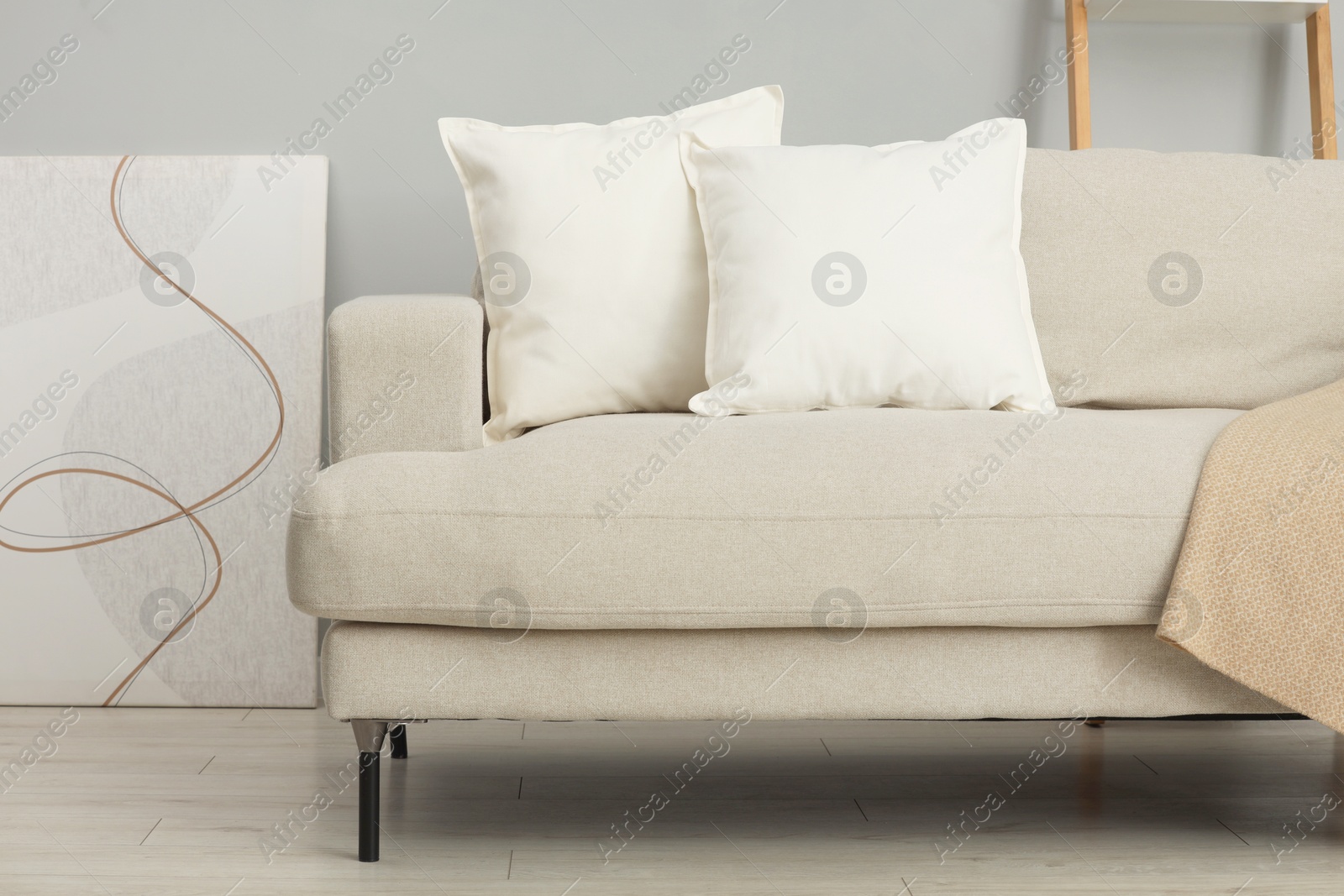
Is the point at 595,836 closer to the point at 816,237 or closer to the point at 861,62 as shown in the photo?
the point at 816,237

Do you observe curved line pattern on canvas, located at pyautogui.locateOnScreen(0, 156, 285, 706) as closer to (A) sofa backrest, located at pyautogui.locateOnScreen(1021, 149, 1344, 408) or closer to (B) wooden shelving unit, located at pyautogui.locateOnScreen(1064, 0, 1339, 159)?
(A) sofa backrest, located at pyautogui.locateOnScreen(1021, 149, 1344, 408)

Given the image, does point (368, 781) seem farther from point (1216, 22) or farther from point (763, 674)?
point (1216, 22)

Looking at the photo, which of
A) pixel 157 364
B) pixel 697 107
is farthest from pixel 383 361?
pixel 157 364

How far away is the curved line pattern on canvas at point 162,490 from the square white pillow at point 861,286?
3.22ft

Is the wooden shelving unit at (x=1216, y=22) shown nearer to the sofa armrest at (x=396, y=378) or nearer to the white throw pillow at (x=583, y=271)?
the white throw pillow at (x=583, y=271)

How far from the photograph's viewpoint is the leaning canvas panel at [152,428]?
6.97 ft

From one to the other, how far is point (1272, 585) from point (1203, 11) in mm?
1544

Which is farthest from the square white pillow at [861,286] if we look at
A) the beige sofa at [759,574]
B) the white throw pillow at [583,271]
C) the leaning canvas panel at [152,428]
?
the leaning canvas panel at [152,428]

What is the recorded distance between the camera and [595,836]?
1418mm

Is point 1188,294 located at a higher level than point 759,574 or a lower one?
higher

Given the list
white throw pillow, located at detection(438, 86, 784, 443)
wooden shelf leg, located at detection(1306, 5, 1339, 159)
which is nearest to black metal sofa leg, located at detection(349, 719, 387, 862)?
white throw pillow, located at detection(438, 86, 784, 443)

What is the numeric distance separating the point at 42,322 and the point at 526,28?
3.62ft

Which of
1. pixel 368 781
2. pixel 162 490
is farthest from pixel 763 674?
pixel 162 490

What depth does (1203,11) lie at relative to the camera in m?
2.28
